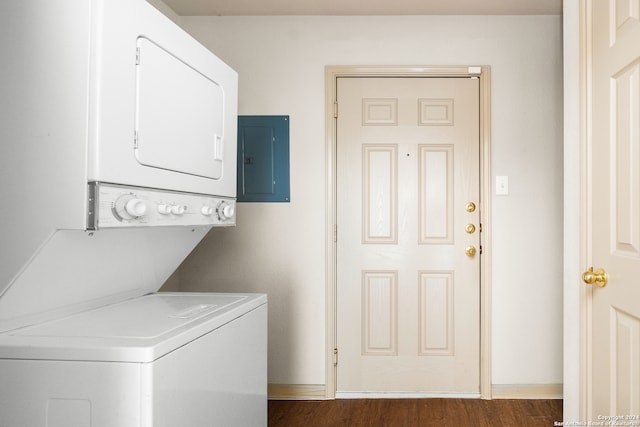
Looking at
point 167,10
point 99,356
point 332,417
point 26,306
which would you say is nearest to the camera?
point 99,356

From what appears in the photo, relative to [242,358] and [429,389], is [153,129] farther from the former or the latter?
[429,389]

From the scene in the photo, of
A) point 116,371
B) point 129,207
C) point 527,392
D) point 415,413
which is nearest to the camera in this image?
point 116,371

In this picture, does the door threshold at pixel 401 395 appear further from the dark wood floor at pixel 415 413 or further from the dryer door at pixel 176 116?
the dryer door at pixel 176 116

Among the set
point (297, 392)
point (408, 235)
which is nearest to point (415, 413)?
point (297, 392)

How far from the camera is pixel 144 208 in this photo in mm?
1338

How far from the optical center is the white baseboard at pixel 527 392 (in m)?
3.01

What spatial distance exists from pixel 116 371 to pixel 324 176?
6.72 feet

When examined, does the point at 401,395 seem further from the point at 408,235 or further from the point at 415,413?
the point at 408,235

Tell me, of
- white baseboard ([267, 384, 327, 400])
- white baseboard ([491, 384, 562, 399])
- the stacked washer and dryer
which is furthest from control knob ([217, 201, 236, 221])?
white baseboard ([491, 384, 562, 399])


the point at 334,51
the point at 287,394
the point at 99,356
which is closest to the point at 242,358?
the point at 99,356

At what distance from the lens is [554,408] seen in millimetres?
2879

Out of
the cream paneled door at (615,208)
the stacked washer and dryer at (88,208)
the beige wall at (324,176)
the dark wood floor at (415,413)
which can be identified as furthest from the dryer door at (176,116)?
the dark wood floor at (415,413)

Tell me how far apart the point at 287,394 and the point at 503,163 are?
194cm

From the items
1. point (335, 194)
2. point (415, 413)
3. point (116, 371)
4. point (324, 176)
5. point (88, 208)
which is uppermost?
point (324, 176)
